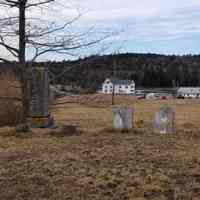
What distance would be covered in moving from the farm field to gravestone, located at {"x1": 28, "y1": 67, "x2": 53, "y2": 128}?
2.99 meters

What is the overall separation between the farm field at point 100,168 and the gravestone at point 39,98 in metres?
2.99

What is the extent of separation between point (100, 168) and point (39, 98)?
675 centimetres

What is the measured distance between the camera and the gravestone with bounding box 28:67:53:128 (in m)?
12.8

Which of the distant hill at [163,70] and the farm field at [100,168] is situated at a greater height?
the distant hill at [163,70]

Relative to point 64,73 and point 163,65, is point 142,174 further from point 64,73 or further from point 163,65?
point 163,65

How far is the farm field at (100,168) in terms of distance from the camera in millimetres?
5312

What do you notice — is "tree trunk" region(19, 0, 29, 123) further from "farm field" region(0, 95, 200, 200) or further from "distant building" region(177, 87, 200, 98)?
"distant building" region(177, 87, 200, 98)

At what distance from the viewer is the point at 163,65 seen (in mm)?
111438

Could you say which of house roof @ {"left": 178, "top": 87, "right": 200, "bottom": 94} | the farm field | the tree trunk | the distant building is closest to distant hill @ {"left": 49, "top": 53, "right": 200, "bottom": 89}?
house roof @ {"left": 178, "top": 87, "right": 200, "bottom": 94}

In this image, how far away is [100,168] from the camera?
21.2ft

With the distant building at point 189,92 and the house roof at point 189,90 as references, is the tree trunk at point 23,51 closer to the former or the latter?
the distant building at point 189,92

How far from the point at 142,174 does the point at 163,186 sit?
60 cm

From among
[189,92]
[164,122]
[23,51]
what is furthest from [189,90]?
[23,51]

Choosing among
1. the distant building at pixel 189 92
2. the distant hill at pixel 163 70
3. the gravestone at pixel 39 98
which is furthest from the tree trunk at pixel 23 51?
the distant building at pixel 189 92
